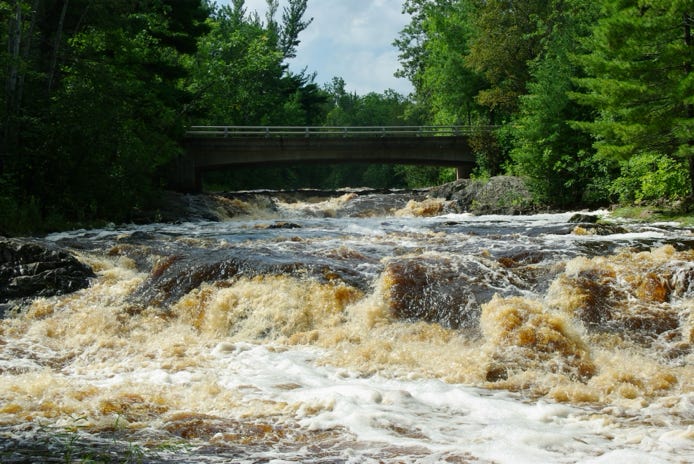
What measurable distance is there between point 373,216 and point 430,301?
2013 centimetres

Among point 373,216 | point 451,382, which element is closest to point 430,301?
point 451,382

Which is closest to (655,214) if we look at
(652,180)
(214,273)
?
(652,180)

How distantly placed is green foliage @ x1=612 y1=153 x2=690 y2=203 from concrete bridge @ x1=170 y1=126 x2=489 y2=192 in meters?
13.6

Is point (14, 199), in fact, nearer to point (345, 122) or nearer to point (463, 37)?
point (463, 37)

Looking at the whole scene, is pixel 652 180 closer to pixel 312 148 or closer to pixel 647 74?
pixel 647 74

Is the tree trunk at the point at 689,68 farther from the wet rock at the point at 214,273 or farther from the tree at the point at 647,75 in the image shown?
the wet rock at the point at 214,273

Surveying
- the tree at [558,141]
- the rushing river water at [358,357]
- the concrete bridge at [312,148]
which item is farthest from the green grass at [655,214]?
the concrete bridge at [312,148]

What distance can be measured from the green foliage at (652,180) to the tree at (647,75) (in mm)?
940

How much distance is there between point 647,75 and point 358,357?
46.3ft

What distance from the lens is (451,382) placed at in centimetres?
774

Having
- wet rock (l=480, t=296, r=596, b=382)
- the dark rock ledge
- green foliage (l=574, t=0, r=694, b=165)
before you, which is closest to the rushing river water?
wet rock (l=480, t=296, r=596, b=382)

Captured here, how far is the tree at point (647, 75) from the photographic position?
1773 cm

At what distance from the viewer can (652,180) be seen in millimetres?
20953

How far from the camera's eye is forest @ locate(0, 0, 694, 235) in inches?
725
